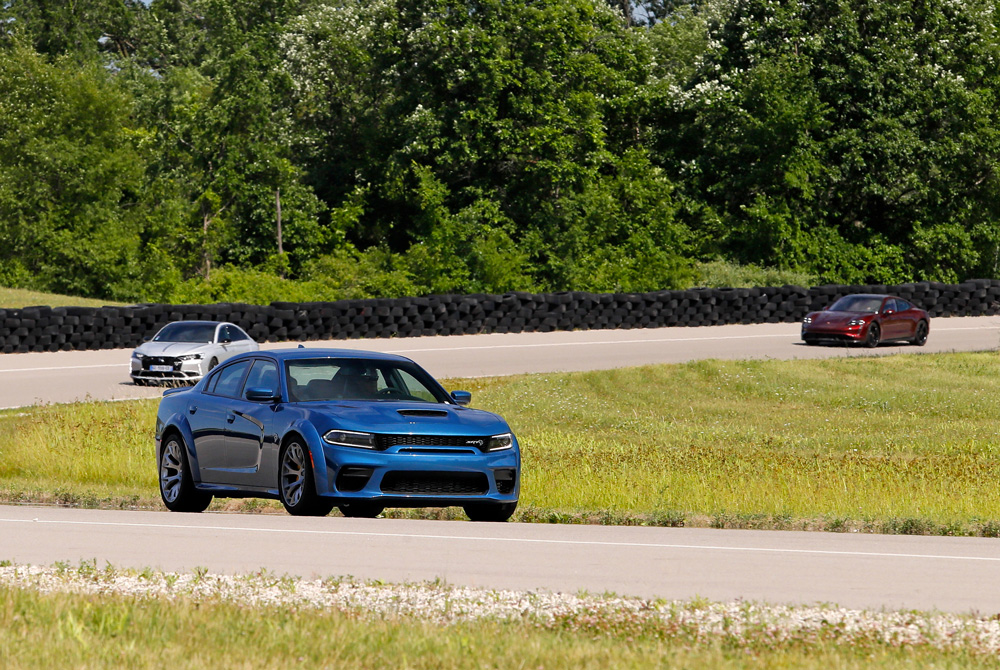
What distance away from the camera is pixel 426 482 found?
38.3 feet

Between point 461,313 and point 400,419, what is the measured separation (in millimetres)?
A: 28710

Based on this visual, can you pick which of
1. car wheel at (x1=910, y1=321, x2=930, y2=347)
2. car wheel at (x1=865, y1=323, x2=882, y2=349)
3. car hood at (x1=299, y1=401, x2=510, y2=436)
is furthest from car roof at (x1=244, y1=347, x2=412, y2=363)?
car wheel at (x1=910, y1=321, x2=930, y2=347)

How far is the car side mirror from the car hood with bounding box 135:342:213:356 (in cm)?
1663

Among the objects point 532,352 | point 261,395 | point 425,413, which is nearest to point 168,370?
point 532,352

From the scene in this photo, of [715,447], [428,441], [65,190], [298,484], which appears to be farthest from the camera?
[65,190]

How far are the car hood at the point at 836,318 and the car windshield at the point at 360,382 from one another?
2668 cm

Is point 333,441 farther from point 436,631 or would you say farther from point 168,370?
point 168,370

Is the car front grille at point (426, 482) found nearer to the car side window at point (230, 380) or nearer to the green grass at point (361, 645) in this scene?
the car side window at point (230, 380)

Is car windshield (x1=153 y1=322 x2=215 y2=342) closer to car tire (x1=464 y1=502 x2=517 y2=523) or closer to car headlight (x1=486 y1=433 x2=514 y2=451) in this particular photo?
car tire (x1=464 y1=502 x2=517 y2=523)

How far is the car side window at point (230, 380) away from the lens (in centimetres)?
1321

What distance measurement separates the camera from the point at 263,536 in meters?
10.7

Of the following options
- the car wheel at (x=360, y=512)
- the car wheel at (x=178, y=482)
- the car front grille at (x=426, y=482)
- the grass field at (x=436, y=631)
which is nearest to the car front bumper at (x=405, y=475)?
the car front grille at (x=426, y=482)

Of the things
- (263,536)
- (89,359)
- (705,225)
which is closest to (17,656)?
(263,536)

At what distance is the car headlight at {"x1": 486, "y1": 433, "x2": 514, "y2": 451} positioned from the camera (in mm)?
12023
